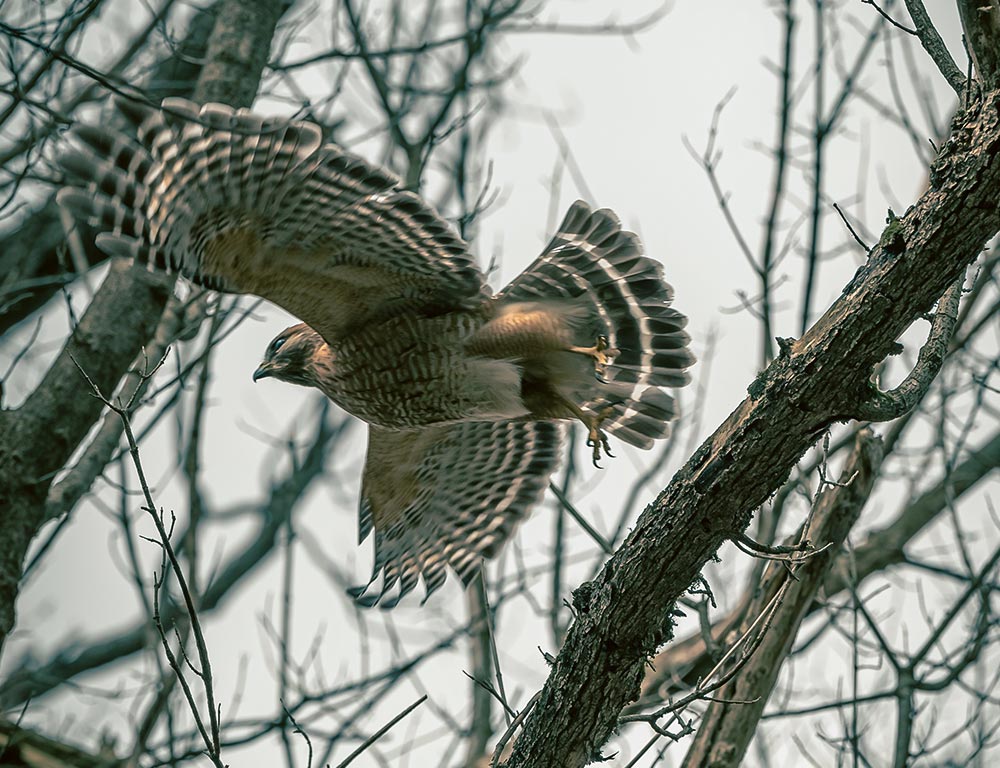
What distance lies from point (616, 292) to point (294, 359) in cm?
137

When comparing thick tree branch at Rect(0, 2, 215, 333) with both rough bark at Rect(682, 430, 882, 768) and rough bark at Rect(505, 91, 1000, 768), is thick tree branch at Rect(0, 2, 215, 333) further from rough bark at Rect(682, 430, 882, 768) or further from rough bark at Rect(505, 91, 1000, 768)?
rough bark at Rect(505, 91, 1000, 768)

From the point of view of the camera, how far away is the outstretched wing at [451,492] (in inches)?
222

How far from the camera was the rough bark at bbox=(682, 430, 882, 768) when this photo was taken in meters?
4.02

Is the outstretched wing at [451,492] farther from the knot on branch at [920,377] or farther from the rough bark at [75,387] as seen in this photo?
the knot on branch at [920,377]

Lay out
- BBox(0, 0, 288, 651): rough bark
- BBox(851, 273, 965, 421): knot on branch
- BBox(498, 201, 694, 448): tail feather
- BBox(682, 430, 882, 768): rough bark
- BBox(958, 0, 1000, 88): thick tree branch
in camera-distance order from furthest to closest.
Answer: BBox(498, 201, 694, 448): tail feather < BBox(0, 0, 288, 651): rough bark < BBox(682, 430, 882, 768): rough bark < BBox(851, 273, 965, 421): knot on branch < BBox(958, 0, 1000, 88): thick tree branch

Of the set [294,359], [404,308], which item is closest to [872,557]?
[404,308]

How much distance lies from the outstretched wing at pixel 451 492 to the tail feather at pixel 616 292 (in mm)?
826

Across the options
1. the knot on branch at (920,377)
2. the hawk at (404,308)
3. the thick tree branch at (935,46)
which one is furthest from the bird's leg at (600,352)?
the thick tree branch at (935,46)

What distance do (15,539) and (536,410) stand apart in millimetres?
2085

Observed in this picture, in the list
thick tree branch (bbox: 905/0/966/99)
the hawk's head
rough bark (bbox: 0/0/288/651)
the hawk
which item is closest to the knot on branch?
thick tree branch (bbox: 905/0/966/99)

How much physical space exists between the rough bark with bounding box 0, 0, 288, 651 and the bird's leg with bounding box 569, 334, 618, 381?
1.68 m

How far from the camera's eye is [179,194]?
4.20 m

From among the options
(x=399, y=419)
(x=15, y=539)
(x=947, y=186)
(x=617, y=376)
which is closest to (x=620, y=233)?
(x=617, y=376)

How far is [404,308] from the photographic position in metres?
4.91
